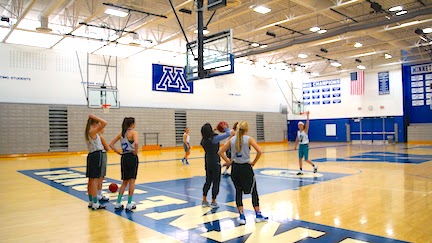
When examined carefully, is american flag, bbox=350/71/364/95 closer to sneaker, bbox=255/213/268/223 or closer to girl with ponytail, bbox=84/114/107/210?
sneaker, bbox=255/213/268/223

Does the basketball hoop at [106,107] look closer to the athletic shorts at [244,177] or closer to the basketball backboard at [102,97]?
the basketball backboard at [102,97]

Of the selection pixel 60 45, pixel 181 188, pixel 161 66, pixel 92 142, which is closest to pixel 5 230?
pixel 92 142

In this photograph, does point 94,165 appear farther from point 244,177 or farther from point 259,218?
point 259,218

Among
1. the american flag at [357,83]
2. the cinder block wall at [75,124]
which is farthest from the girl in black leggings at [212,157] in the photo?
the american flag at [357,83]

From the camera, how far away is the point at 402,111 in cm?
2753

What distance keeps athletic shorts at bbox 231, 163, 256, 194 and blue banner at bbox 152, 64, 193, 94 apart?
19.5 m

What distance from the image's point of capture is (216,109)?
2734 centimetres

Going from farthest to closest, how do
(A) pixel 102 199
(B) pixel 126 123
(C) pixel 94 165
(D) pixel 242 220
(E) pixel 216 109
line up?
(E) pixel 216 109, (A) pixel 102 199, (C) pixel 94 165, (B) pixel 126 123, (D) pixel 242 220

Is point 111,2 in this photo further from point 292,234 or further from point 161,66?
point 292,234

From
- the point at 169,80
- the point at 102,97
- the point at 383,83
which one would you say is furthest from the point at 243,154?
the point at 383,83

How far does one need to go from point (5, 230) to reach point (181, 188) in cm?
403

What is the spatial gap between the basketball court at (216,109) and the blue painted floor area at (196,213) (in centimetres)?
4

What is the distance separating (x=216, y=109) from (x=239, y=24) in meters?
9.28

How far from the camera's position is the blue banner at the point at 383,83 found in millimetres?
28469
